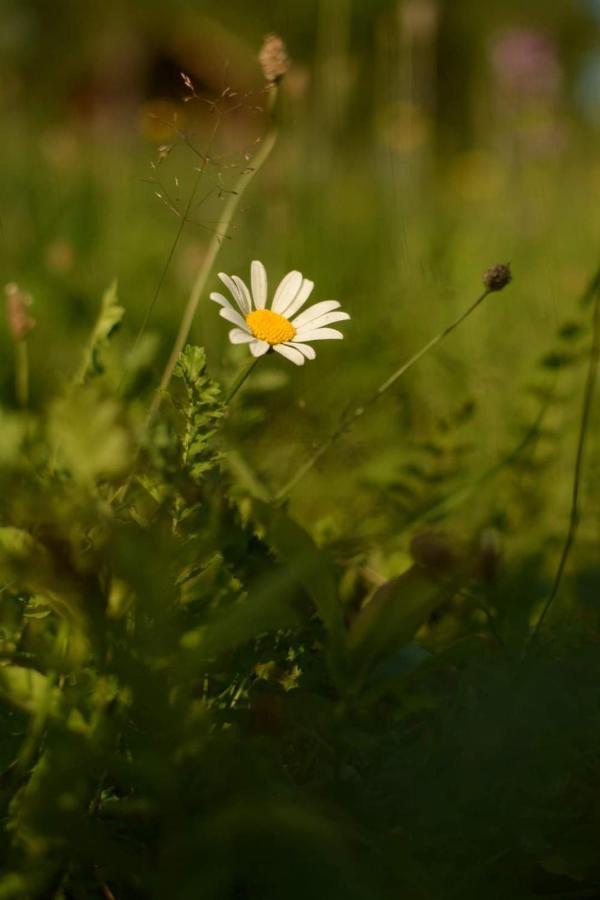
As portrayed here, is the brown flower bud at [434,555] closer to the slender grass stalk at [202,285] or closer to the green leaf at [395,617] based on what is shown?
the green leaf at [395,617]

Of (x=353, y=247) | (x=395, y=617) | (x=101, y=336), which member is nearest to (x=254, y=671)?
(x=395, y=617)

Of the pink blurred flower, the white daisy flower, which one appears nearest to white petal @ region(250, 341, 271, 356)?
the white daisy flower

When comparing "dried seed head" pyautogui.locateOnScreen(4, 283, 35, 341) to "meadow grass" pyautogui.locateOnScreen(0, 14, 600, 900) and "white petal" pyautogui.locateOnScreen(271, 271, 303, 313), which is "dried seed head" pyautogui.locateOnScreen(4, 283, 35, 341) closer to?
"meadow grass" pyautogui.locateOnScreen(0, 14, 600, 900)

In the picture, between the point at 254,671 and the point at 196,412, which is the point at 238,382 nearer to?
the point at 196,412

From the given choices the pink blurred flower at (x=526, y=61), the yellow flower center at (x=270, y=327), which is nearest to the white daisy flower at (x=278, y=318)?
the yellow flower center at (x=270, y=327)

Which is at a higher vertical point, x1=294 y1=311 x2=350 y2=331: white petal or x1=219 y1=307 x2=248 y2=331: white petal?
x1=294 y1=311 x2=350 y2=331: white petal

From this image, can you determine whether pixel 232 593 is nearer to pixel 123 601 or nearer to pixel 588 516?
pixel 123 601

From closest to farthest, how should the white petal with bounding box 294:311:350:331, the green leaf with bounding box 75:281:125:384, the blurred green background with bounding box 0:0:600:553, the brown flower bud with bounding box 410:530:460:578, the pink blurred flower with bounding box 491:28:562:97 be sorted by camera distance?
1. the brown flower bud with bounding box 410:530:460:578
2. the white petal with bounding box 294:311:350:331
3. the green leaf with bounding box 75:281:125:384
4. the blurred green background with bounding box 0:0:600:553
5. the pink blurred flower with bounding box 491:28:562:97
